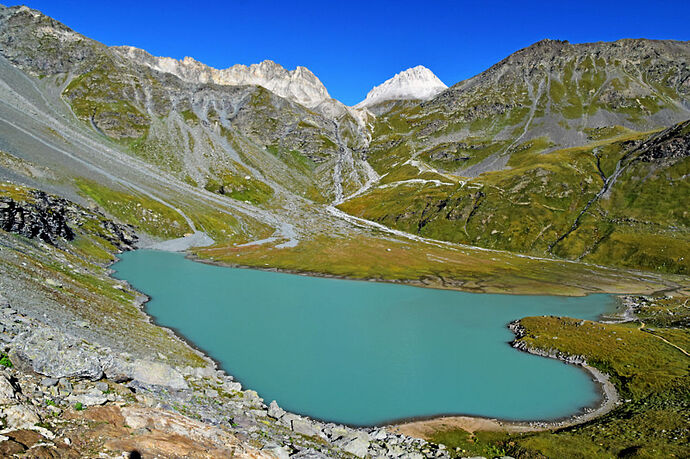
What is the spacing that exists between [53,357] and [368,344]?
51.3 m

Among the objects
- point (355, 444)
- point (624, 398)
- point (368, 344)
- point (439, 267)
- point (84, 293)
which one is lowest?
point (84, 293)

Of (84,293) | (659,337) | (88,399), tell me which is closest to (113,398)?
(88,399)

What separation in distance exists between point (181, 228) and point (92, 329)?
393 feet

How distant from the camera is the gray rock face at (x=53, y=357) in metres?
20.4

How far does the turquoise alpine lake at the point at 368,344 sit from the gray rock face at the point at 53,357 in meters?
24.6

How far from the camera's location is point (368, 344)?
218ft

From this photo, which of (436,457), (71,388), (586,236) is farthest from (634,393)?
(586,236)

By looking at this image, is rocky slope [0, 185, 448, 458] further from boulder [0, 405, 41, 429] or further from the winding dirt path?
the winding dirt path

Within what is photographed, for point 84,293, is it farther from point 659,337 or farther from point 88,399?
point 659,337

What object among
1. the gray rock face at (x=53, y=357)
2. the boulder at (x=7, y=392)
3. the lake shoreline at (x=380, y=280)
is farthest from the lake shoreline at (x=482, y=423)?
the lake shoreline at (x=380, y=280)

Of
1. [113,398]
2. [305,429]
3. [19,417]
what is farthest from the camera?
[305,429]

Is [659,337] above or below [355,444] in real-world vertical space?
above

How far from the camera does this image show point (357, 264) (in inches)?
5394

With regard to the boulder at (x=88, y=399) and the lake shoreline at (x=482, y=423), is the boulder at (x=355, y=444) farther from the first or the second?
the boulder at (x=88, y=399)
